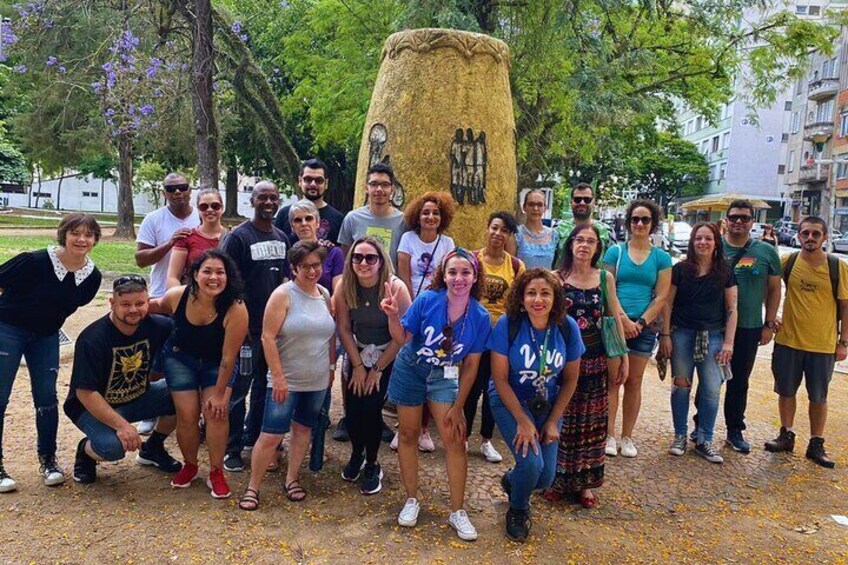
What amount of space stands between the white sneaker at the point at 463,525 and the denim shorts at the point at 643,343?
6.12ft

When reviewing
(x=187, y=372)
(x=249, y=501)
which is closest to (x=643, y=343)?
(x=249, y=501)

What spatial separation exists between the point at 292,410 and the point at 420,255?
1.33m

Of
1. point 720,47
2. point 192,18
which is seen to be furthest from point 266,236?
point 720,47

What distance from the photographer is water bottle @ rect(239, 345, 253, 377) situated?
4086 millimetres

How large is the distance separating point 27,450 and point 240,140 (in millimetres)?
20231

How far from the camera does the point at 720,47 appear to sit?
14.4 m

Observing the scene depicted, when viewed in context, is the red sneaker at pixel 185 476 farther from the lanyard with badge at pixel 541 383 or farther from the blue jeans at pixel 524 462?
→ the lanyard with badge at pixel 541 383

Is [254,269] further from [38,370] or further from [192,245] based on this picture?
[38,370]

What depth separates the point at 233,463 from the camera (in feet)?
14.0

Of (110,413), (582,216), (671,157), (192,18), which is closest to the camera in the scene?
(110,413)

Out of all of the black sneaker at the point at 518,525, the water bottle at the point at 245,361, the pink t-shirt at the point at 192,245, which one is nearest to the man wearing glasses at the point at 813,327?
the black sneaker at the point at 518,525

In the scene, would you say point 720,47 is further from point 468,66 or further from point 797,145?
point 797,145

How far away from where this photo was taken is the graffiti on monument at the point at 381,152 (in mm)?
5551

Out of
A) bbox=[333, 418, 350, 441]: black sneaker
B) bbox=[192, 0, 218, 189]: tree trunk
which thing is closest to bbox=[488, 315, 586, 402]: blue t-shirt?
bbox=[333, 418, 350, 441]: black sneaker
